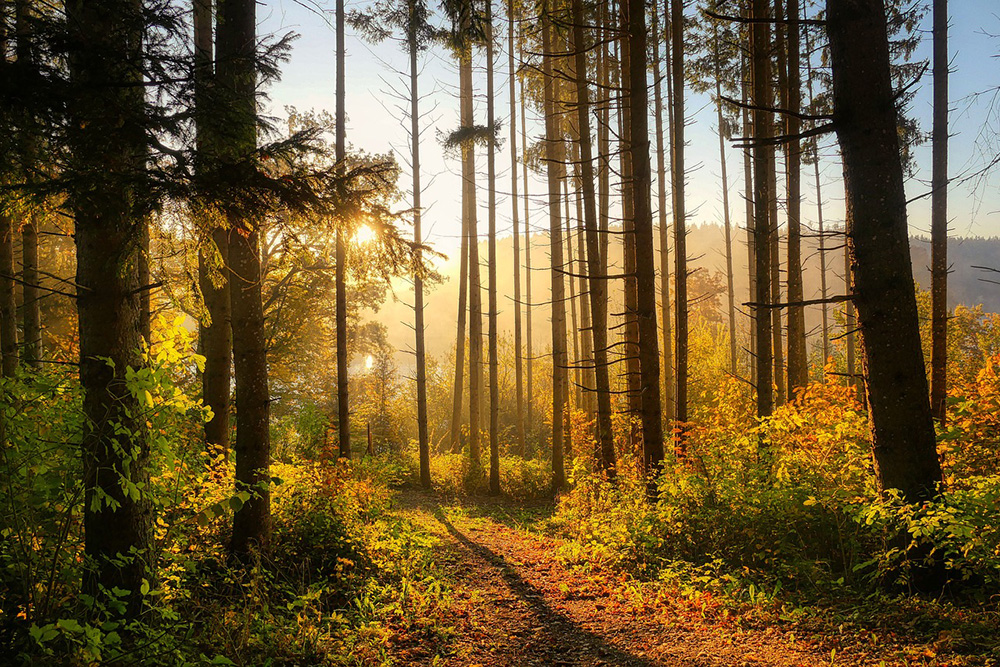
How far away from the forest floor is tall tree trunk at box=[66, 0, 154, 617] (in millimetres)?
2429

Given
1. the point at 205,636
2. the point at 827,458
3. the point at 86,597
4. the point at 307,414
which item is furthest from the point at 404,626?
the point at 307,414

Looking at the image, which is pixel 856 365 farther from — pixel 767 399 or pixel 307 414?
pixel 307 414

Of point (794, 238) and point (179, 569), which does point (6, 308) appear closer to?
point (179, 569)

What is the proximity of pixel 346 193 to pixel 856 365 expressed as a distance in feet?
75.7

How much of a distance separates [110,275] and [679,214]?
10186 millimetres

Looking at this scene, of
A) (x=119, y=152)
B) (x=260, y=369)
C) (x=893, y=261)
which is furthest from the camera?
(x=260, y=369)

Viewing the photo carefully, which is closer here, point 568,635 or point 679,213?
point 568,635

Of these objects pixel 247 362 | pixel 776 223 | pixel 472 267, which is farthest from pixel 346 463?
pixel 776 223

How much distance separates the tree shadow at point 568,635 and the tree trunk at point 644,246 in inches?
94.8

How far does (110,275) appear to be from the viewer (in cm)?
365

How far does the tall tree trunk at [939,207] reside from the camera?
389 inches

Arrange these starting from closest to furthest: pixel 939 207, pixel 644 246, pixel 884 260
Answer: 1. pixel 884 260
2. pixel 644 246
3. pixel 939 207

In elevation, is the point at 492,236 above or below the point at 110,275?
above

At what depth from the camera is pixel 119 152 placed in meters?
3.32
